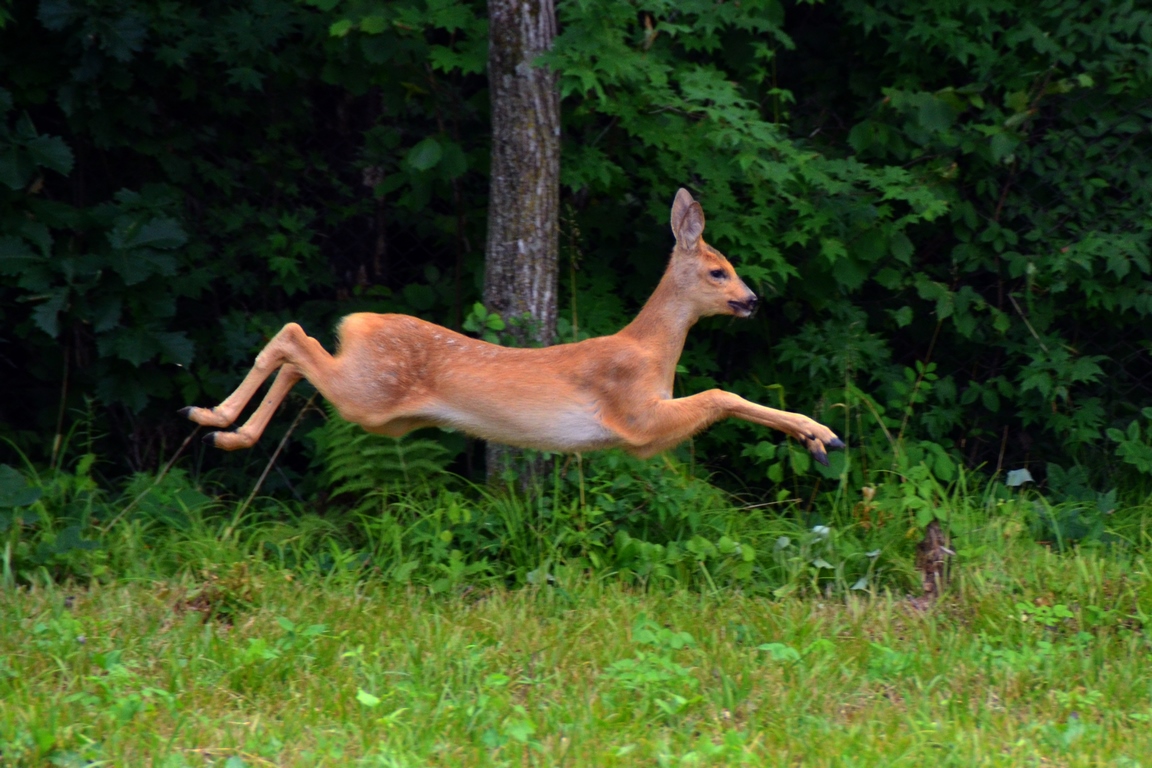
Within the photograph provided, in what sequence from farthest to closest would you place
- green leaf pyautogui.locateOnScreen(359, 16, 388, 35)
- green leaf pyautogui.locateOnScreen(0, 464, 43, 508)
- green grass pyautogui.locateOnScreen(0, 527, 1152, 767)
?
green leaf pyautogui.locateOnScreen(359, 16, 388, 35)
green leaf pyautogui.locateOnScreen(0, 464, 43, 508)
green grass pyautogui.locateOnScreen(0, 527, 1152, 767)

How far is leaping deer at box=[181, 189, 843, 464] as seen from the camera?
4.88m

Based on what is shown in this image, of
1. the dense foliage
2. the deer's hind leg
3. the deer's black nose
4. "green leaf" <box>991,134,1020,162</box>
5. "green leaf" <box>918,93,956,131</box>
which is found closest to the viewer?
the deer's hind leg

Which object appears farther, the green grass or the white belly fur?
the white belly fur

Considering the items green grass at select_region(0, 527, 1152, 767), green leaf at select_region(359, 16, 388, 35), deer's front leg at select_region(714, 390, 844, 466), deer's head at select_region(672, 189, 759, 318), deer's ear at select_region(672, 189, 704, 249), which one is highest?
green leaf at select_region(359, 16, 388, 35)

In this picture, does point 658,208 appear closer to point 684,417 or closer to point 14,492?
point 684,417

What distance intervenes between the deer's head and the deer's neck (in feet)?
0.13

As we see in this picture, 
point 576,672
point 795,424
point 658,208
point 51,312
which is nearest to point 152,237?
point 51,312

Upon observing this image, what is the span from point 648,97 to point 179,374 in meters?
3.22

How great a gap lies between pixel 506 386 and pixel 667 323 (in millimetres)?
738

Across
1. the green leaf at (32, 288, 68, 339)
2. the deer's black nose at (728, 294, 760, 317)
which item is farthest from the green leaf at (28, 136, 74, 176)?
the deer's black nose at (728, 294, 760, 317)

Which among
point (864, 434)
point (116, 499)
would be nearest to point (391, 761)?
point (116, 499)

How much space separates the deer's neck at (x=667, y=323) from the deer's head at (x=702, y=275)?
4 cm

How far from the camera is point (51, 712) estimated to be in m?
4.00

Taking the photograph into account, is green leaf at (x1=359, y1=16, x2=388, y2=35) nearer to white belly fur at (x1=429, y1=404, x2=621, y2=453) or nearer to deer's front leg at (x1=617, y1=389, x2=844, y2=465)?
white belly fur at (x1=429, y1=404, x2=621, y2=453)
